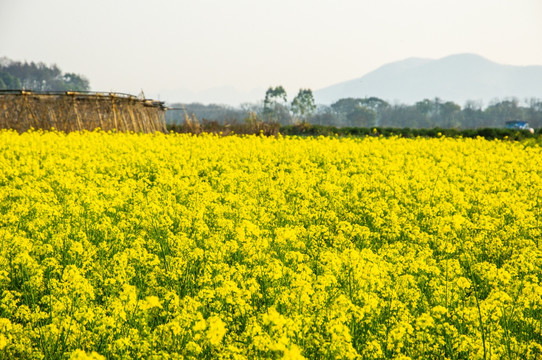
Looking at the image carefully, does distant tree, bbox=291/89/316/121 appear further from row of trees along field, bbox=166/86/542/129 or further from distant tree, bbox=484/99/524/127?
distant tree, bbox=484/99/524/127

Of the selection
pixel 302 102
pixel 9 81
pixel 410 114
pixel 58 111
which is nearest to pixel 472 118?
pixel 410 114

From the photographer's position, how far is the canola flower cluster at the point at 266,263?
4.80m

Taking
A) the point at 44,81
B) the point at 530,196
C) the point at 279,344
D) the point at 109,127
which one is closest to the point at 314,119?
the point at 44,81

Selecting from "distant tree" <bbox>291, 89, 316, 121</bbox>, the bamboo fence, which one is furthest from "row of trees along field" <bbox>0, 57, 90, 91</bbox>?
the bamboo fence

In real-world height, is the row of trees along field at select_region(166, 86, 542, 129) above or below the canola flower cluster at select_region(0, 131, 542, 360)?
above

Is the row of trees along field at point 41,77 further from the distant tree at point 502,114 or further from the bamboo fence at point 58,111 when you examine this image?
the bamboo fence at point 58,111

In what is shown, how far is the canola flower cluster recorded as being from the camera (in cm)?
480

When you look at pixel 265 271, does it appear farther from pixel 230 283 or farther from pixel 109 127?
pixel 109 127

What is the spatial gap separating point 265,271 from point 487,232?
455 cm

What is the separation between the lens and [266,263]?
22.9 feet

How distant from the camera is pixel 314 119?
130m

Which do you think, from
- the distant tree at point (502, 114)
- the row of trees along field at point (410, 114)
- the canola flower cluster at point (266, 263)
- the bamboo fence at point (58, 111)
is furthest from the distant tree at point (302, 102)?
the canola flower cluster at point (266, 263)

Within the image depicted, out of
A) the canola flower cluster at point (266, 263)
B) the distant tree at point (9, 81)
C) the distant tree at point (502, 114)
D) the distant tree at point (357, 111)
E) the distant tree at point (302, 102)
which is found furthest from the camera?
the distant tree at point (357, 111)

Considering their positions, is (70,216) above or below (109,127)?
below
